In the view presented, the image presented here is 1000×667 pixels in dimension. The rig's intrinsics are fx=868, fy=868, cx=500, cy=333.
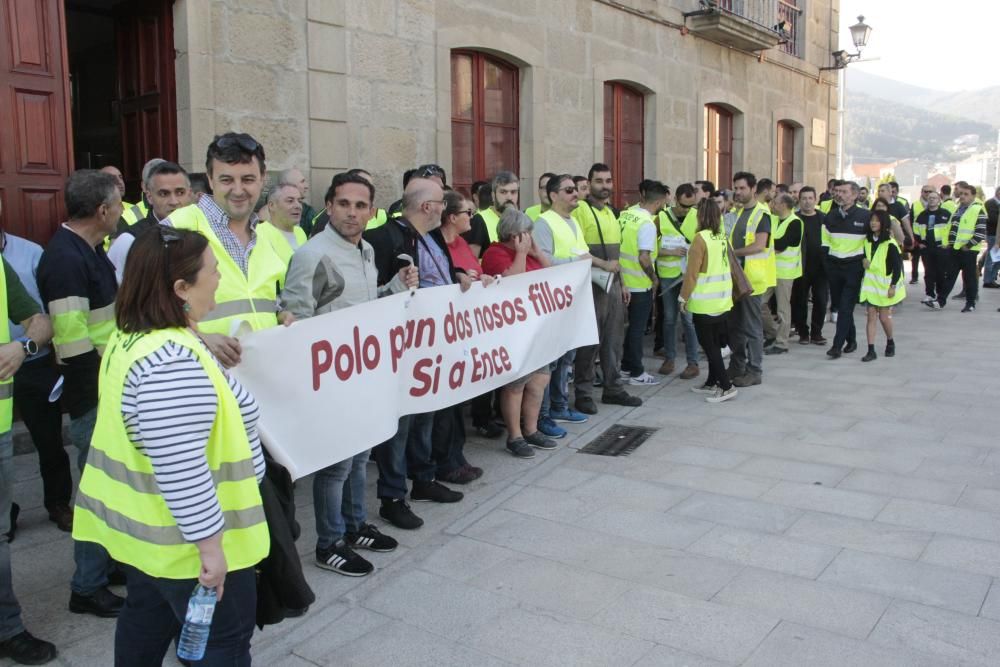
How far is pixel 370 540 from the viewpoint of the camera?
4.50 m

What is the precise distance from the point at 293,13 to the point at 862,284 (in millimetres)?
6788

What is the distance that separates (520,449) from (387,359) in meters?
1.85

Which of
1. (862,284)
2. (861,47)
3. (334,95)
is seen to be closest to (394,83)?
(334,95)

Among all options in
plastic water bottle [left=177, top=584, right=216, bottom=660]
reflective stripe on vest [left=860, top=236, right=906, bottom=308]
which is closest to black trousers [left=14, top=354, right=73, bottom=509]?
plastic water bottle [left=177, top=584, right=216, bottom=660]

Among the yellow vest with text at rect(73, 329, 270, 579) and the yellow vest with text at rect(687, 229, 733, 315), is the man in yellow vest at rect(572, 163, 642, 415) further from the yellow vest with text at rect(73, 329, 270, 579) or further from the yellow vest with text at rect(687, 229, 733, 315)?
the yellow vest with text at rect(73, 329, 270, 579)

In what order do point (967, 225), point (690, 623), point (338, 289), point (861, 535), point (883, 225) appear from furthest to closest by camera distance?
point (967, 225), point (883, 225), point (861, 535), point (338, 289), point (690, 623)

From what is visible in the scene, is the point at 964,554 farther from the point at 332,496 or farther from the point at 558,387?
the point at 558,387

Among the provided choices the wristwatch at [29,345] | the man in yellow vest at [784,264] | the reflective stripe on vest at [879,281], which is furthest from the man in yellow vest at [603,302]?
→ the wristwatch at [29,345]

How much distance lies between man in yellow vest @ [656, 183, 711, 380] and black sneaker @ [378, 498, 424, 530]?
4539 millimetres

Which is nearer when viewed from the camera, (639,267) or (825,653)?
(825,653)

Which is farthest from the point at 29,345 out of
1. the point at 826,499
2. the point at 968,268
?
the point at 968,268

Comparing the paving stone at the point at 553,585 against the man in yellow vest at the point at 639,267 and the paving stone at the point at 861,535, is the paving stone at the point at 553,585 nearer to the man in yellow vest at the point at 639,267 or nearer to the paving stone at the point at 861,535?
the paving stone at the point at 861,535

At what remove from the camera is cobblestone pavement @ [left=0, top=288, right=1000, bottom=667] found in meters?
3.51

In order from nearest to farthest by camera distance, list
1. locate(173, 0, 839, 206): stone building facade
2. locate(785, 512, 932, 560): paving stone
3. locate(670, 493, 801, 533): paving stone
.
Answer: locate(785, 512, 932, 560): paving stone → locate(670, 493, 801, 533): paving stone → locate(173, 0, 839, 206): stone building facade
